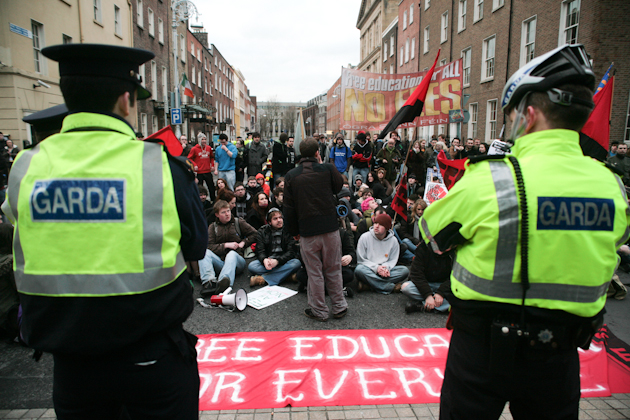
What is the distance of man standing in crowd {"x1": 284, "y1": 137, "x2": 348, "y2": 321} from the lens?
14.6 ft

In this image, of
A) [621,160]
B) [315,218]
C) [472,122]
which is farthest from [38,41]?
[472,122]

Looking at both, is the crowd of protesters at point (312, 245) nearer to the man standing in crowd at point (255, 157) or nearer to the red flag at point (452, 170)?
the red flag at point (452, 170)

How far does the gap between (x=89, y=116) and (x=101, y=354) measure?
2.73ft

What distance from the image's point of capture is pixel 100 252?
1.40 m

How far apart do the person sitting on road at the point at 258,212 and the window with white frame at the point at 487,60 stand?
17497 mm

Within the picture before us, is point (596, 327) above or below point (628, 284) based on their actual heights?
above

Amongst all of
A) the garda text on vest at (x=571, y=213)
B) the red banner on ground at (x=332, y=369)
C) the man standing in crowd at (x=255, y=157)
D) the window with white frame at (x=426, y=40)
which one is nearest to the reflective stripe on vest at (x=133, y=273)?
the garda text on vest at (x=571, y=213)

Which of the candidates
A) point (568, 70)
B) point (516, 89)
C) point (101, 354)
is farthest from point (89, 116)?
point (568, 70)

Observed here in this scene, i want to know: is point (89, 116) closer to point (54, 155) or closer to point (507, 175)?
point (54, 155)

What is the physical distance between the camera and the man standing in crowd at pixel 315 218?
4.45 meters

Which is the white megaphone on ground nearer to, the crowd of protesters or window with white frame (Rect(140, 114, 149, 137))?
the crowd of protesters

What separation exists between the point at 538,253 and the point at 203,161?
10.5 meters

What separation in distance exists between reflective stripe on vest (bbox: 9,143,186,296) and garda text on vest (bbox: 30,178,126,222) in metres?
0.10

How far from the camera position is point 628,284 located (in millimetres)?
5793
